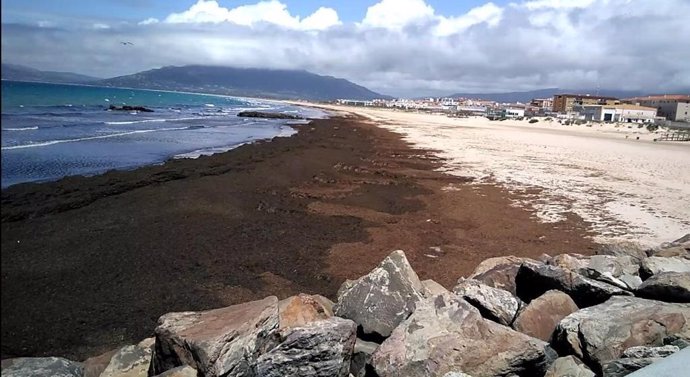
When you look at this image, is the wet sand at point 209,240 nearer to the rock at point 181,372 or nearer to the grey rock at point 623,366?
the rock at point 181,372

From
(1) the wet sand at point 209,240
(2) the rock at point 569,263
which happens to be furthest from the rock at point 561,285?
(1) the wet sand at point 209,240

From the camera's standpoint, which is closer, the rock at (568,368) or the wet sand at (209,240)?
the rock at (568,368)

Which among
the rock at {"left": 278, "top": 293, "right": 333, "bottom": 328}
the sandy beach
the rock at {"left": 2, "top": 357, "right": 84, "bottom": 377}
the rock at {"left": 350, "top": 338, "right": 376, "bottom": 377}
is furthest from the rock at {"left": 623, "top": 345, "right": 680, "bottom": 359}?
the sandy beach

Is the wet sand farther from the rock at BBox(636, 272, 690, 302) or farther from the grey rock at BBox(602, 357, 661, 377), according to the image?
the grey rock at BBox(602, 357, 661, 377)

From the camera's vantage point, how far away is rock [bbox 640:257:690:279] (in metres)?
6.07

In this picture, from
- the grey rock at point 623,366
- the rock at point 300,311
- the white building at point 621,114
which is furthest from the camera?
the white building at point 621,114

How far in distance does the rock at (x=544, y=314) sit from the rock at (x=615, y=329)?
0.35 meters

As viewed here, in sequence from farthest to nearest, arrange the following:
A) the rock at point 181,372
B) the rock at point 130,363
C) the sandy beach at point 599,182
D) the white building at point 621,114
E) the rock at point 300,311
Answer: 1. the white building at point 621,114
2. the sandy beach at point 599,182
3. the rock at point 300,311
4. the rock at point 130,363
5. the rock at point 181,372

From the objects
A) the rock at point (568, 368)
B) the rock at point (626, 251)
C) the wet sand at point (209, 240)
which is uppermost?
the rock at point (626, 251)

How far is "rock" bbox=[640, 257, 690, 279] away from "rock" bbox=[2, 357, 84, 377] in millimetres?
6437

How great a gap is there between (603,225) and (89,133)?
2919 cm

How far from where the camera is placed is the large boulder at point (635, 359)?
3779 mm

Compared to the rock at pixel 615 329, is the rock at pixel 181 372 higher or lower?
lower

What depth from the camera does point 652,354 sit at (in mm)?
3820
